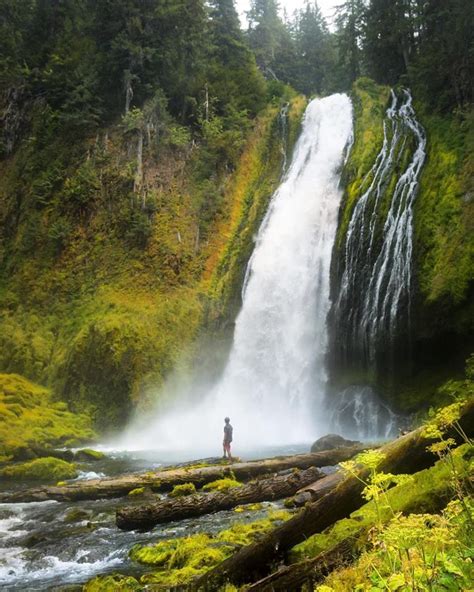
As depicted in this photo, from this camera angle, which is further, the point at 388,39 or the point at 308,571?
the point at 388,39

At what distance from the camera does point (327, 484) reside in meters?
7.88

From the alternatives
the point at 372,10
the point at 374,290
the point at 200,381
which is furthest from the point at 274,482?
the point at 372,10

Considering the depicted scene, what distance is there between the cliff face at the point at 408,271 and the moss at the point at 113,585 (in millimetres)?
12754

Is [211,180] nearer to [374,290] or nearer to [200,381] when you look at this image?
[200,381]

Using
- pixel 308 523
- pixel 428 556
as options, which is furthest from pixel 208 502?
pixel 428 556

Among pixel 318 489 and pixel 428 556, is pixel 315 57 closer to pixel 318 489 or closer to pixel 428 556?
pixel 318 489

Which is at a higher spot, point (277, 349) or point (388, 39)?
point (388, 39)

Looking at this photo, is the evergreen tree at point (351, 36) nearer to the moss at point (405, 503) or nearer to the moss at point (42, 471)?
the moss at point (42, 471)

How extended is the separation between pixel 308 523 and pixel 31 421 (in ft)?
56.4

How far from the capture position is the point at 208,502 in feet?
29.4

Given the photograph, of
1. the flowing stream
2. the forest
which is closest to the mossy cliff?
the forest

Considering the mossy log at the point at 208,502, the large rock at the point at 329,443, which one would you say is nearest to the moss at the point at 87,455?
→ the large rock at the point at 329,443

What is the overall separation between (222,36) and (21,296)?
23550mm

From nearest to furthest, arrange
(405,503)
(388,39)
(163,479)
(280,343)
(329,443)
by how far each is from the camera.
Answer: (405,503)
(163,479)
(329,443)
(280,343)
(388,39)
